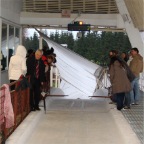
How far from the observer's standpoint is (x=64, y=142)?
5.48m

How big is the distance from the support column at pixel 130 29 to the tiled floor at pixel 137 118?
3.65 metres

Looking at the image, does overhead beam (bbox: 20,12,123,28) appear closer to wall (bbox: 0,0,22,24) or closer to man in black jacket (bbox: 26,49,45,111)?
wall (bbox: 0,0,22,24)

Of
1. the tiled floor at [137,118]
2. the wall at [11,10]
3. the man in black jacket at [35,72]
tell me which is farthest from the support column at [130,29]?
the man in black jacket at [35,72]

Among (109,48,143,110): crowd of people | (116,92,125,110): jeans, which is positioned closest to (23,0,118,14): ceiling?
(109,48,143,110): crowd of people

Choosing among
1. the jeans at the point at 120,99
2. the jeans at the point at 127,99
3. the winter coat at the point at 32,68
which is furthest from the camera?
the jeans at the point at 127,99

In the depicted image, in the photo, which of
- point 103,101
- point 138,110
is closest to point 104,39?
point 103,101

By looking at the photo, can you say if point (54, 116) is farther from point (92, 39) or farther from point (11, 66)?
point (92, 39)

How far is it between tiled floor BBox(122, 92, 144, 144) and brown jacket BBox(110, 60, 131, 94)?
20.3 inches

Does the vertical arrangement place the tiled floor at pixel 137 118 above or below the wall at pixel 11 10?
below

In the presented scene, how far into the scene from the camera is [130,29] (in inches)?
494

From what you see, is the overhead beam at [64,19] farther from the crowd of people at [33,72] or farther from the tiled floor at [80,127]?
the crowd of people at [33,72]

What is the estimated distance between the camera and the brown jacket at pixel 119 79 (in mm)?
7762

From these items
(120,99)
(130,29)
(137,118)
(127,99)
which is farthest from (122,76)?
(130,29)

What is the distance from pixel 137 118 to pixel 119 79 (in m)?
0.98
